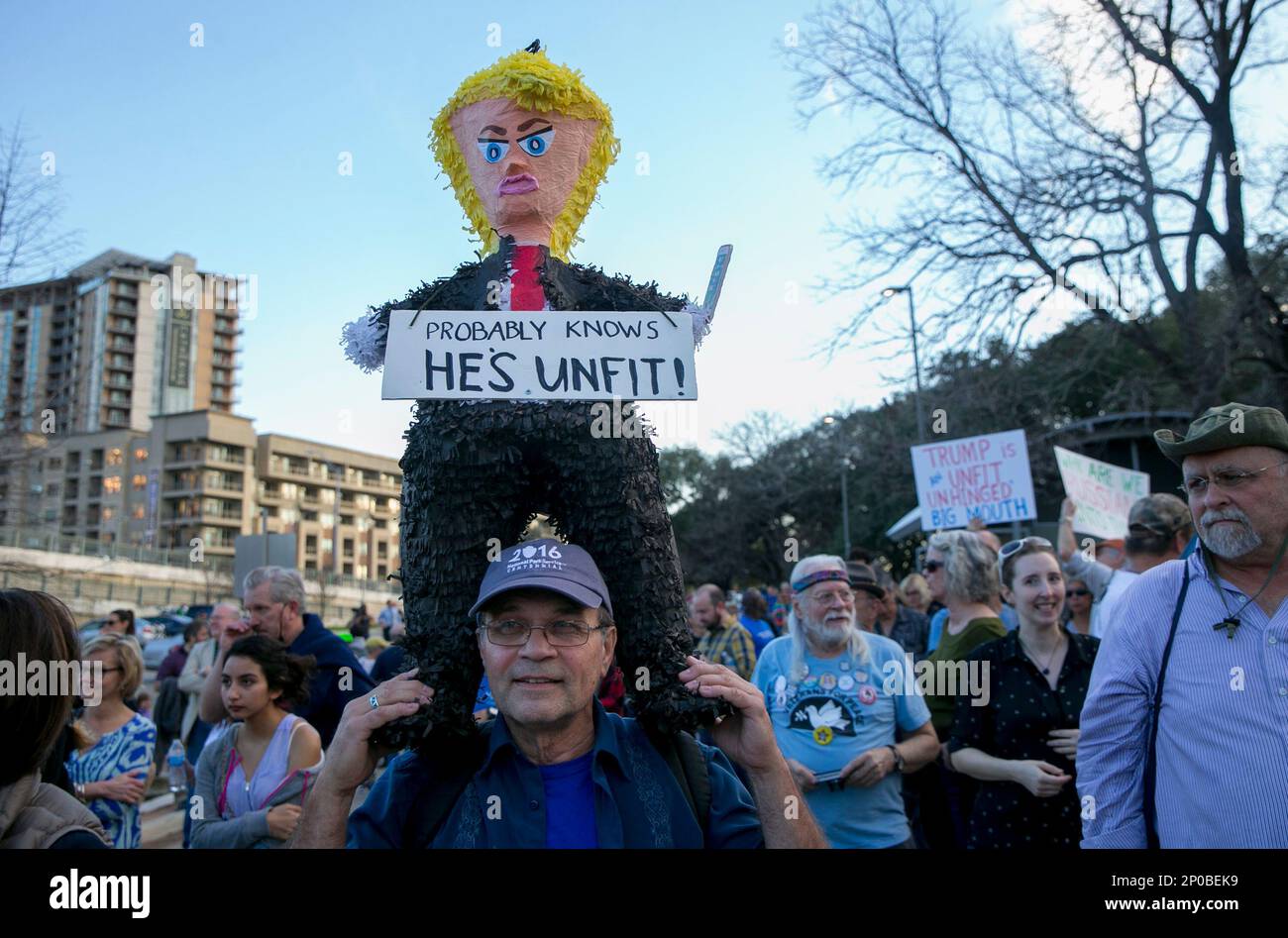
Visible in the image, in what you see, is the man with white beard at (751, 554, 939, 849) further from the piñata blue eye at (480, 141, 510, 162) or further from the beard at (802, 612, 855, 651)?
the piñata blue eye at (480, 141, 510, 162)

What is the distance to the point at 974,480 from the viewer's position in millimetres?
7547

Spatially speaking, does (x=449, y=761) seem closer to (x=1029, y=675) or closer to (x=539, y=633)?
(x=539, y=633)

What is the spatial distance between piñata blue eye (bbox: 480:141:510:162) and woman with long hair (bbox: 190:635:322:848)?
1999 mm

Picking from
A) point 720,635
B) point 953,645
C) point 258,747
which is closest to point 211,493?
point 720,635

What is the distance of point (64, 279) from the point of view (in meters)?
7.43

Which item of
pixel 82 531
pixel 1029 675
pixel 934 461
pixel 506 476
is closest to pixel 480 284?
pixel 506 476

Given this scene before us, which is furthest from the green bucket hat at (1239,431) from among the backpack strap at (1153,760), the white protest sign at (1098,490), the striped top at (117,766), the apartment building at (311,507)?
the apartment building at (311,507)

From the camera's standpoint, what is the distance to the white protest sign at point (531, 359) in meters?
1.93

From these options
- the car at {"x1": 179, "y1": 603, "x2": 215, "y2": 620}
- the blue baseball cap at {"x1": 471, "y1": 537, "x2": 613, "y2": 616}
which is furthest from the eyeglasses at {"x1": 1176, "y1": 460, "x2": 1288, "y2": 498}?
the car at {"x1": 179, "y1": 603, "x2": 215, "y2": 620}

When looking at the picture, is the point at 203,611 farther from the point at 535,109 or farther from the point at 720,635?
the point at 535,109

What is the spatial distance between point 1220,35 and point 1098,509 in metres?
6.96

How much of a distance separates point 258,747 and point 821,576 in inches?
83.5

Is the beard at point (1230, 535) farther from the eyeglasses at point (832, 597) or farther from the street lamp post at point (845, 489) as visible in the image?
the street lamp post at point (845, 489)
